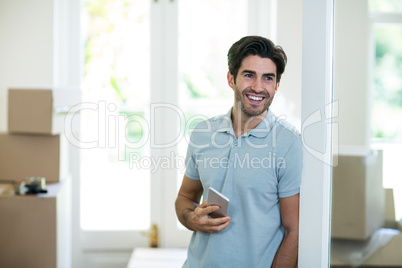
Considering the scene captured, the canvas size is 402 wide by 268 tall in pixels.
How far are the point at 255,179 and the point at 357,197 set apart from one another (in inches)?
14.3

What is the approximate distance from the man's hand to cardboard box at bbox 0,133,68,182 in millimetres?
1040

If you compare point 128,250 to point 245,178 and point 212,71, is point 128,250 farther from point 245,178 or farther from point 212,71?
point 245,178

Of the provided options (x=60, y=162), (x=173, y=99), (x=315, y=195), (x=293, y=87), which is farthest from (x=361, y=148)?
(x=173, y=99)

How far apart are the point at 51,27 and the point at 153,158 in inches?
36.4

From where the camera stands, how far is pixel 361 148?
1.07 metres

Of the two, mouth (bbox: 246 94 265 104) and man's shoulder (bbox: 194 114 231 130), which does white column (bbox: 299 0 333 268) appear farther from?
man's shoulder (bbox: 194 114 231 130)

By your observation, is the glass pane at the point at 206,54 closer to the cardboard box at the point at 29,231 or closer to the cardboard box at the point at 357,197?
the cardboard box at the point at 29,231

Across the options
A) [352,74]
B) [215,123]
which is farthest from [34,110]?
[352,74]

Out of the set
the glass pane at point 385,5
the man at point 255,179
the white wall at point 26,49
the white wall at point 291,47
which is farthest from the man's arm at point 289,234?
the white wall at point 26,49

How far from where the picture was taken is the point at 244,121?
1507 millimetres

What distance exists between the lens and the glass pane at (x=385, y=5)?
3.16ft

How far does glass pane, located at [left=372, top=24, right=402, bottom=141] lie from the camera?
971mm

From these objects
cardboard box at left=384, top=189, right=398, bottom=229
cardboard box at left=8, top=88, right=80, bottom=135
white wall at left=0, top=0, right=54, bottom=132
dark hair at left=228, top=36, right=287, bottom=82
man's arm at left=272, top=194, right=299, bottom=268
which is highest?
white wall at left=0, top=0, right=54, bottom=132

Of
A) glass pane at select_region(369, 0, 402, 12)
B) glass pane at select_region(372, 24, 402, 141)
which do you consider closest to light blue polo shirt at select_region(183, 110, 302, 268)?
glass pane at select_region(372, 24, 402, 141)
